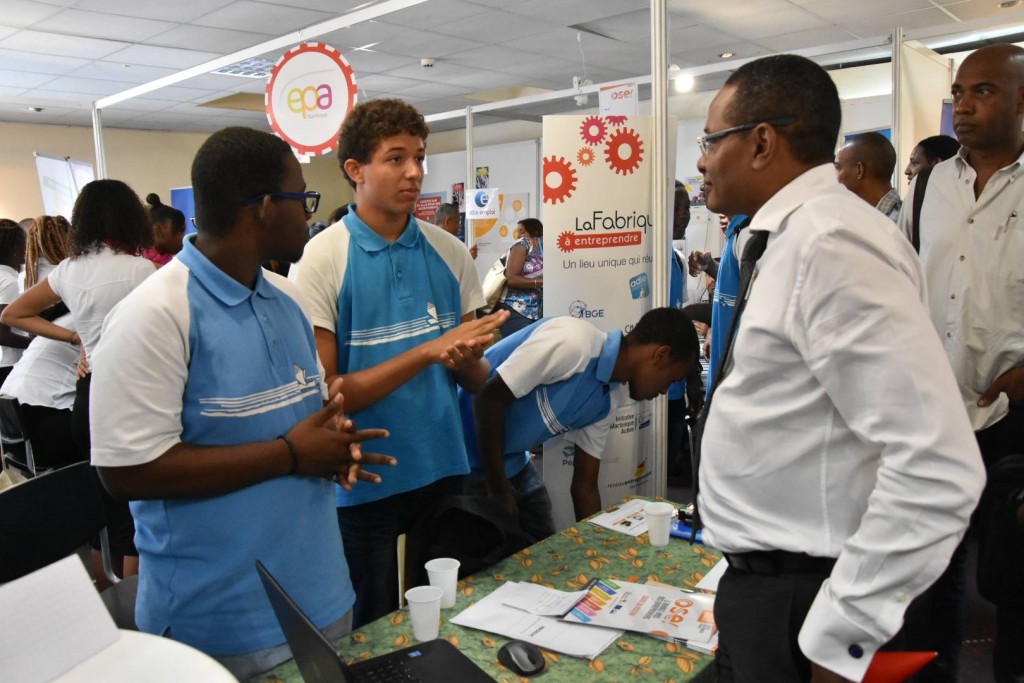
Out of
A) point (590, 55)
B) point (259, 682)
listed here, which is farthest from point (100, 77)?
point (259, 682)

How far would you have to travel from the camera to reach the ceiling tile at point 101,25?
5.51 meters

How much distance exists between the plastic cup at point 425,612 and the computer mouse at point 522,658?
137 millimetres

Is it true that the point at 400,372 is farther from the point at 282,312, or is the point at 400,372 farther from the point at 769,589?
the point at 769,589

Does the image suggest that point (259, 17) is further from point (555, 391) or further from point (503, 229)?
point (555, 391)

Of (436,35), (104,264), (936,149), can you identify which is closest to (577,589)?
(104,264)

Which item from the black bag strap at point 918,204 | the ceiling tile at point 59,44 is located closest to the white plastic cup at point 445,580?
the black bag strap at point 918,204

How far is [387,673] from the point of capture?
1223mm

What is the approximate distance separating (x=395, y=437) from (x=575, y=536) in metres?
0.52

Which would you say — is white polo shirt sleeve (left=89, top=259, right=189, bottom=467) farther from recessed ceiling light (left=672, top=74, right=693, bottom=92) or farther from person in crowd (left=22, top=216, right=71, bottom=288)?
recessed ceiling light (left=672, top=74, right=693, bottom=92)

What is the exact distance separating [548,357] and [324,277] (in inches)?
27.4

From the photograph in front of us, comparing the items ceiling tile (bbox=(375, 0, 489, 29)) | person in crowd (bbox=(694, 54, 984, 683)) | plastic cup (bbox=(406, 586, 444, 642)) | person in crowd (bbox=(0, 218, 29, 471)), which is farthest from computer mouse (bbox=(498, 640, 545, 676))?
ceiling tile (bbox=(375, 0, 489, 29))

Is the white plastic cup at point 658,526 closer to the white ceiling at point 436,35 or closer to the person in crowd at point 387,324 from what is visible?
the person in crowd at point 387,324

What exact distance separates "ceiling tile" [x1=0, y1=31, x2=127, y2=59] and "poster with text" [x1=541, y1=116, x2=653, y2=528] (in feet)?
16.8

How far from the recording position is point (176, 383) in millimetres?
1163
